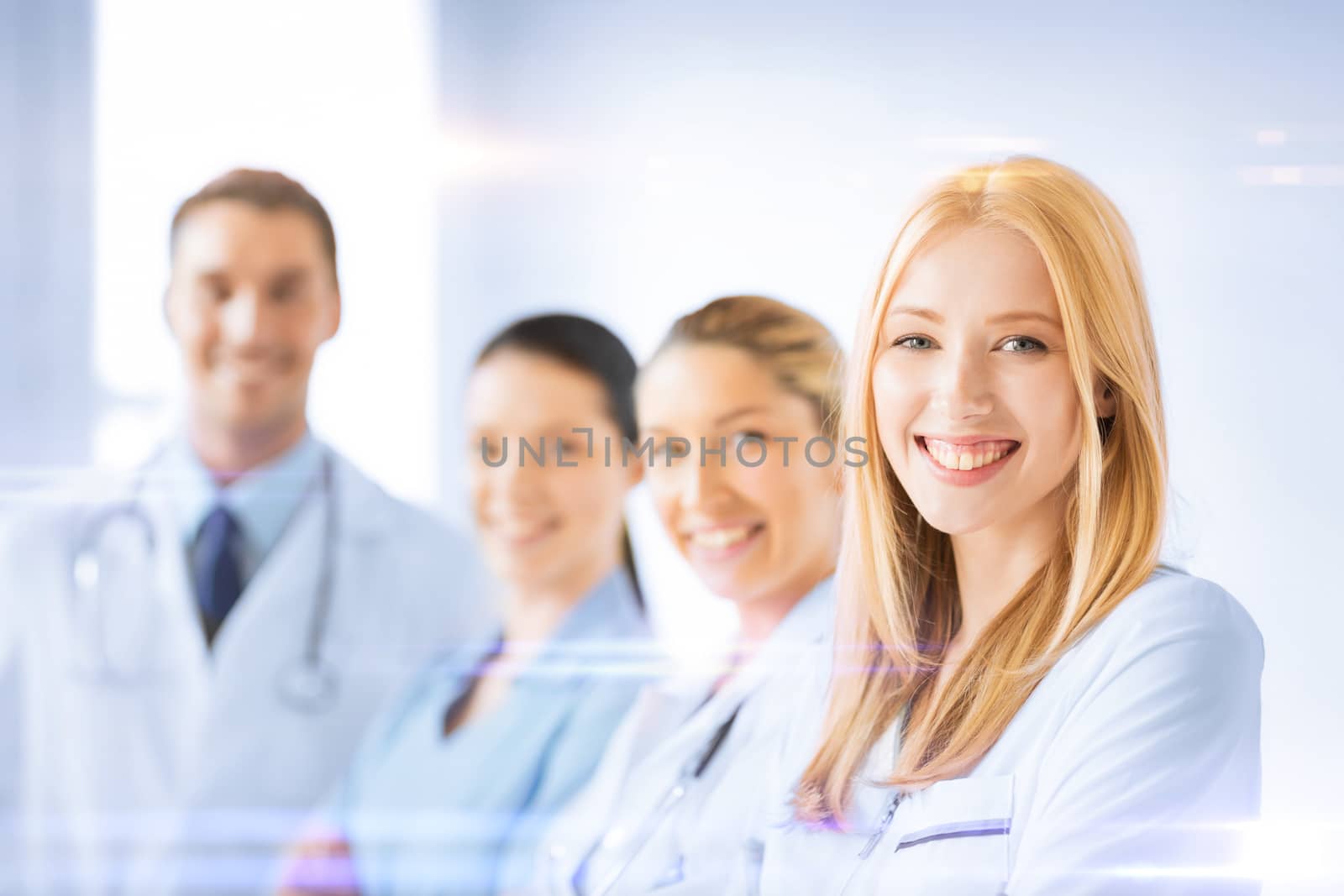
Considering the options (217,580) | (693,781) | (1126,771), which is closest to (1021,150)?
(1126,771)

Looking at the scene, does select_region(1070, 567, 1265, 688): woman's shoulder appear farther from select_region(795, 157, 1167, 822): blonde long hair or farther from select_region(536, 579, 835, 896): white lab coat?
select_region(536, 579, 835, 896): white lab coat

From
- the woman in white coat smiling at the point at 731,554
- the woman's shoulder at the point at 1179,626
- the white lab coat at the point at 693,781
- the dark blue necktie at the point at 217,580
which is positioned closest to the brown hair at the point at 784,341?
the woman in white coat smiling at the point at 731,554

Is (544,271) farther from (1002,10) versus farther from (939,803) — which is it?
(939,803)

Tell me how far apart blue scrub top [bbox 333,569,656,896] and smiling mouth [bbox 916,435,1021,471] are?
45 cm

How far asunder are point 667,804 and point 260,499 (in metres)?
0.71

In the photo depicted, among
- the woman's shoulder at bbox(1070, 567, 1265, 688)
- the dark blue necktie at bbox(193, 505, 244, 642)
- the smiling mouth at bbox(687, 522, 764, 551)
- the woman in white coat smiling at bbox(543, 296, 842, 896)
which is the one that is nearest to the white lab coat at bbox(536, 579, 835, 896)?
the woman in white coat smiling at bbox(543, 296, 842, 896)

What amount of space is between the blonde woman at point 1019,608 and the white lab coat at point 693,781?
0.05 meters

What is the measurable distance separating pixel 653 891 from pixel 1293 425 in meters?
0.97

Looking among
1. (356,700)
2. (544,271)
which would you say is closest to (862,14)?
(544,271)

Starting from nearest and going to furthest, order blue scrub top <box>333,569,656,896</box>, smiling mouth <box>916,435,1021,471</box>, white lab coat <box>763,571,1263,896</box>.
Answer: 1. white lab coat <box>763,571,1263,896</box>
2. smiling mouth <box>916,435,1021,471</box>
3. blue scrub top <box>333,569,656,896</box>

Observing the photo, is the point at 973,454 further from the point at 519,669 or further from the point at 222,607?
the point at 222,607

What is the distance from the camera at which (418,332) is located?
1378mm

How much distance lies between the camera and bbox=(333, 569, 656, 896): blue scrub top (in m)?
1.32

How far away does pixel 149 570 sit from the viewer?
4.64 ft
